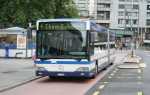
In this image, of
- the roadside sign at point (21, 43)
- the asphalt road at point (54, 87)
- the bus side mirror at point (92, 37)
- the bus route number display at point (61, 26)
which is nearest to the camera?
the asphalt road at point (54, 87)

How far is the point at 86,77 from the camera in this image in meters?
22.9

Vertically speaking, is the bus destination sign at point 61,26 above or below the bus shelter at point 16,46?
above

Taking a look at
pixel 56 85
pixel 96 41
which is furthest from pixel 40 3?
pixel 56 85

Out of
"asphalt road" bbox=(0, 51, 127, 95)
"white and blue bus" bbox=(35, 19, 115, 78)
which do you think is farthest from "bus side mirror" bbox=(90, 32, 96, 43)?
"asphalt road" bbox=(0, 51, 127, 95)

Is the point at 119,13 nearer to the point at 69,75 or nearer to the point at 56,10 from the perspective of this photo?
the point at 56,10

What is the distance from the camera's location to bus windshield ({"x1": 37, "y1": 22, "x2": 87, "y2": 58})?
880 inches

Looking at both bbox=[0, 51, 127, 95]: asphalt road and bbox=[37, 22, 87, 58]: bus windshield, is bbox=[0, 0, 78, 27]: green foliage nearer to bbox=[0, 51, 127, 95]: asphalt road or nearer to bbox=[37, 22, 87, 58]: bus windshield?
bbox=[0, 51, 127, 95]: asphalt road

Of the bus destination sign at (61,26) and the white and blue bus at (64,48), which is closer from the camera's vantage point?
the white and blue bus at (64,48)

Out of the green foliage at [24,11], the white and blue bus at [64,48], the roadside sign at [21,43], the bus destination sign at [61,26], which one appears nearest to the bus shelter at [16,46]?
the roadside sign at [21,43]

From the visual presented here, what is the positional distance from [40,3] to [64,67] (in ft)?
115

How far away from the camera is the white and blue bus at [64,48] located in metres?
22.3

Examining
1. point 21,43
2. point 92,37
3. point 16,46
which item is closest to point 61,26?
point 92,37

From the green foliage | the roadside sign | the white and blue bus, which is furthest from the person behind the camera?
the green foliage

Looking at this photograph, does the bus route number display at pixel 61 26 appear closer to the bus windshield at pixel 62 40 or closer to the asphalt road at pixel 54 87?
the bus windshield at pixel 62 40
